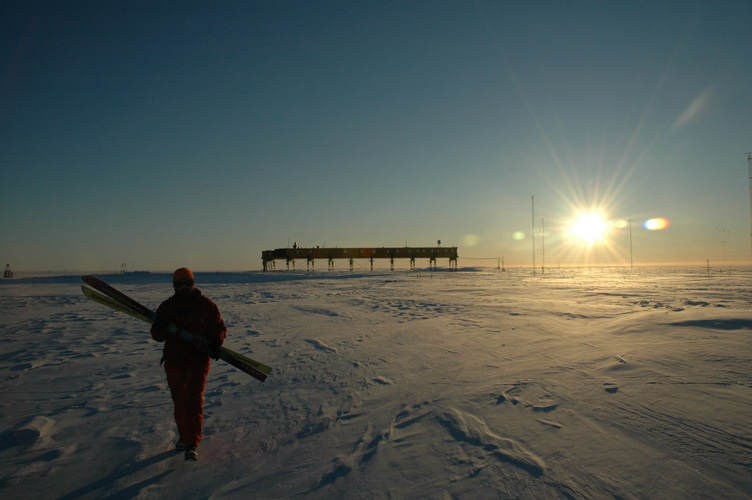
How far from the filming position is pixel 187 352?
3611mm

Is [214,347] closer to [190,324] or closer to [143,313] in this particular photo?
[190,324]

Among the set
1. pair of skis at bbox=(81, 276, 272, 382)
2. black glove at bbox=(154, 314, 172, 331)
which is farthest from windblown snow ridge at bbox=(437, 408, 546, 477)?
black glove at bbox=(154, 314, 172, 331)

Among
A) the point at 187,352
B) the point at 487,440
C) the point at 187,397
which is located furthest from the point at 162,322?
the point at 487,440

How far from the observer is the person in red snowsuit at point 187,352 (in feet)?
11.5

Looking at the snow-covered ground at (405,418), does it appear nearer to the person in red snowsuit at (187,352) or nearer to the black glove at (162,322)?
the person in red snowsuit at (187,352)

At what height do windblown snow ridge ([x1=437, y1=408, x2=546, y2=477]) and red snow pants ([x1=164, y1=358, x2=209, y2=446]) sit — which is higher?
red snow pants ([x1=164, y1=358, x2=209, y2=446])

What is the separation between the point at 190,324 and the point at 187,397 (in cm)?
70

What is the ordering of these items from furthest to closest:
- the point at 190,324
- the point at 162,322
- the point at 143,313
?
the point at 143,313
the point at 190,324
the point at 162,322

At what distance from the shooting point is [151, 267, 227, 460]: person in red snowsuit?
3.50m

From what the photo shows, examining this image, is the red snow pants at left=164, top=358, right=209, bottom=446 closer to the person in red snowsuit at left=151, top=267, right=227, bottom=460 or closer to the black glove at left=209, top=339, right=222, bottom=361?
the person in red snowsuit at left=151, top=267, right=227, bottom=460

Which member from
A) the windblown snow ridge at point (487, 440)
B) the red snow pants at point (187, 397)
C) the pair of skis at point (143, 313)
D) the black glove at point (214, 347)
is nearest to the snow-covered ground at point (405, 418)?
the windblown snow ridge at point (487, 440)

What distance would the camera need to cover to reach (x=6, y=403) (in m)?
4.87

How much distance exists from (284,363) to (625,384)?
5.54 m

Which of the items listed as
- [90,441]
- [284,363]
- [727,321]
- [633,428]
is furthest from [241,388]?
[727,321]
